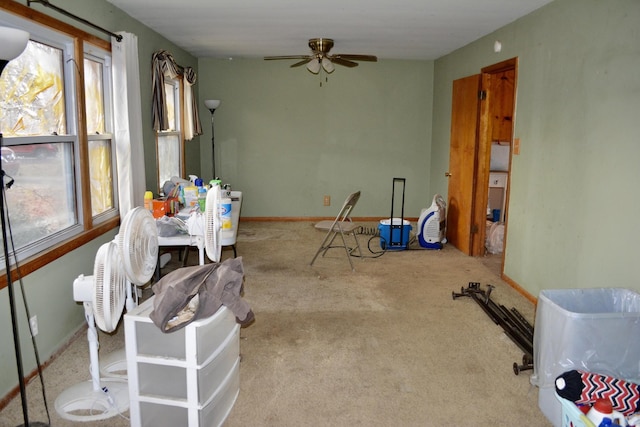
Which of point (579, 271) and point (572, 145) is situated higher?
point (572, 145)

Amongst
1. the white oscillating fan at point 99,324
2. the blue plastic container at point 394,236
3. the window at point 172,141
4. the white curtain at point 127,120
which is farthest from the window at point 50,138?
the blue plastic container at point 394,236

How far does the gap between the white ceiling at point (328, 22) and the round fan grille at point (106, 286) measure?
2.26 meters

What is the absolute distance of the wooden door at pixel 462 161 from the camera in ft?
16.8

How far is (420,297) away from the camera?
13.1 feet

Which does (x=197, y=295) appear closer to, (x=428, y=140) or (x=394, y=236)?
(x=394, y=236)

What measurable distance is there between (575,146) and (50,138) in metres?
3.28

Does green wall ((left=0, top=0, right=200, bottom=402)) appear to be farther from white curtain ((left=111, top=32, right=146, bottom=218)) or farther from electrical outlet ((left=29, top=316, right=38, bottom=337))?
white curtain ((left=111, top=32, right=146, bottom=218))

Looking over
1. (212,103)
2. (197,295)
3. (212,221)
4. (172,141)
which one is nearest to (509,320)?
(212,221)

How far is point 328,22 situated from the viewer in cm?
428

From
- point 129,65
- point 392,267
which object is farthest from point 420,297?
point 129,65

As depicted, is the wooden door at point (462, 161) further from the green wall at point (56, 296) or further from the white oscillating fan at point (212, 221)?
the green wall at point (56, 296)

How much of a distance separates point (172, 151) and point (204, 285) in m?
3.72

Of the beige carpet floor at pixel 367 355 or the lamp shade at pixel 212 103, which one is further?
the lamp shade at pixel 212 103

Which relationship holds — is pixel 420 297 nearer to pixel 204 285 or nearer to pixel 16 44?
pixel 204 285
